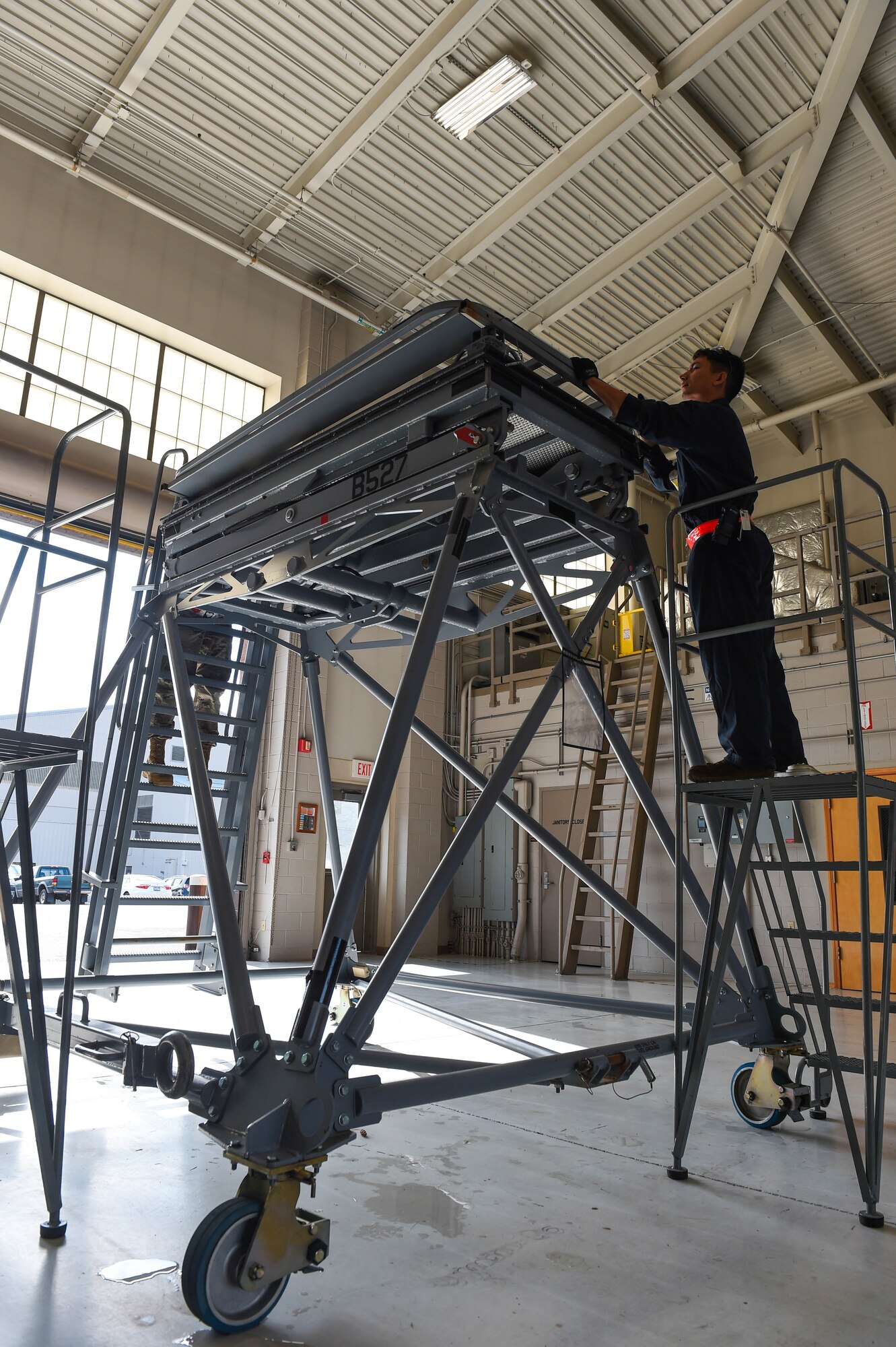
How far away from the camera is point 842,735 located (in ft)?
34.7

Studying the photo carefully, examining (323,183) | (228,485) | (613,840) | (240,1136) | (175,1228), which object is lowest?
(175,1228)

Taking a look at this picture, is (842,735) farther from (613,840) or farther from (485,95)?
(485,95)

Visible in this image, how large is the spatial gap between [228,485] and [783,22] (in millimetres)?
8816

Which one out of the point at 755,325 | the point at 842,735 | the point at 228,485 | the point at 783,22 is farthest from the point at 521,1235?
the point at 755,325

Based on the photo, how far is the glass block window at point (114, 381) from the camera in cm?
1032

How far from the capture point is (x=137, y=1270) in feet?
7.48

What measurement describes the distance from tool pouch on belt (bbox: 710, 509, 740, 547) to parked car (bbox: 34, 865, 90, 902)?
50.5 feet

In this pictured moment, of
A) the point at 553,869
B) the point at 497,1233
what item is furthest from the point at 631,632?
the point at 497,1233

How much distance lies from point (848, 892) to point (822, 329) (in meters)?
8.07

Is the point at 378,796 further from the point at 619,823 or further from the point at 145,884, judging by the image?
the point at 145,884

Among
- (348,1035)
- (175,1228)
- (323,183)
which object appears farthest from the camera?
(323,183)

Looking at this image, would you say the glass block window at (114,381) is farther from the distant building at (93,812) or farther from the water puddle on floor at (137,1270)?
the water puddle on floor at (137,1270)

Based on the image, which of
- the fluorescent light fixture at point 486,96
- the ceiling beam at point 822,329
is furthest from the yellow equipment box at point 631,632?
the fluorescent light fixture at point 486,96

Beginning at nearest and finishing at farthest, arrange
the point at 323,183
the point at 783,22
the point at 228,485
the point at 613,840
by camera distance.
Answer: the point at 228,485 → the point at 783,22 → the point at 323,183 → the point at 613,840
